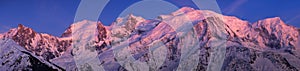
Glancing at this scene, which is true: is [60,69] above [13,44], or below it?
below

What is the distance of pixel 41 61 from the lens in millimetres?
52500

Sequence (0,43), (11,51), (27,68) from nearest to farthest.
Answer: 1. (27,68)
2. (11,51)
3. (0,43)

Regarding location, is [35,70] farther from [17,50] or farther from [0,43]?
[0,43]

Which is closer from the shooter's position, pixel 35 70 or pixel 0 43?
pixel 35 70

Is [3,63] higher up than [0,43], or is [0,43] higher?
[0,43]

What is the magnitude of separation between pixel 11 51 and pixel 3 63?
86.9 inches

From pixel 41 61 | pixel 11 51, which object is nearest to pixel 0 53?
pixel 11 51

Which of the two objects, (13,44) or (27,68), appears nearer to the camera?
(27,68)

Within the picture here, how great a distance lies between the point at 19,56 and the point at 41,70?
287 cm

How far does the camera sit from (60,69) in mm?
54250

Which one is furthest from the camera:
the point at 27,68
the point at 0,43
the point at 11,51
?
the point at 0,43

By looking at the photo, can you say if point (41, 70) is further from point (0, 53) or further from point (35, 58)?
point (0, 53)

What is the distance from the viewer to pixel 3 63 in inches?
2030

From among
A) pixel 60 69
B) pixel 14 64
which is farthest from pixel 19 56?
pixel 60 69
